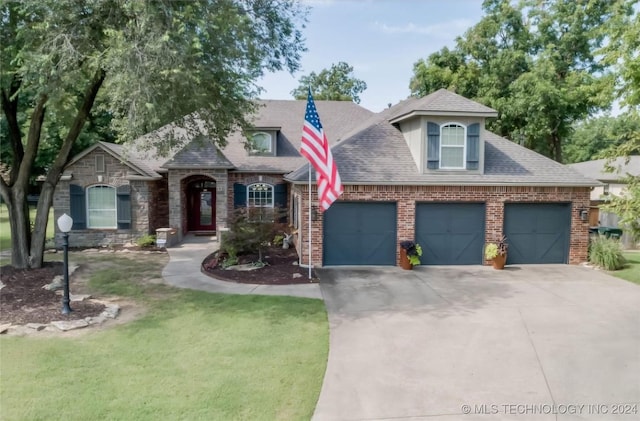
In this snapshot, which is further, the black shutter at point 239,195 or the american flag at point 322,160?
the black shutter at point 239,195

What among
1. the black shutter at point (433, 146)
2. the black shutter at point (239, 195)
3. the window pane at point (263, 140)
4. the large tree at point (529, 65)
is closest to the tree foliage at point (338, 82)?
the large tree at point (529, 65)

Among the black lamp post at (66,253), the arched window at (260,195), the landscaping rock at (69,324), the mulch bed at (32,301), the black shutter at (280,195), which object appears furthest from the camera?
the black shutter at (280,195)

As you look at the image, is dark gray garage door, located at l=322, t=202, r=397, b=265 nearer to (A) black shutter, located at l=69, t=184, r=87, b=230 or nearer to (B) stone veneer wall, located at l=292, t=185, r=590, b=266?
(B) stone veneer wall, located at l=292, t=185, r=590, b=266

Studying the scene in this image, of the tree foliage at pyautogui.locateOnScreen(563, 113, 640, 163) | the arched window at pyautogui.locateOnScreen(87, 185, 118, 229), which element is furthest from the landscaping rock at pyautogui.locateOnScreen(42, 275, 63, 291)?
the tree foliage at pyautogui.locateOnScreen(563, 113, 640, 163)

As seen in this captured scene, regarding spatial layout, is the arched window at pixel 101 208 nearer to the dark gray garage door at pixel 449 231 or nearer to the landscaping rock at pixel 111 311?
the landscaping rock at pixel 111 311

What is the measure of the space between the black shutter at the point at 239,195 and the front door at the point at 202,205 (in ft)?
7.64

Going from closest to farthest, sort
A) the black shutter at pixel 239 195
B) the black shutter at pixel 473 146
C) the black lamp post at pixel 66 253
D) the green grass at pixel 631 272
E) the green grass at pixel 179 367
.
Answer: the green grass at pixel 179 367 → the black lamp post at pixel 66 253 → the green grass at pixel 631 272 → the black shutter at pixel 473 146 → the black shutter at pixel 239 195

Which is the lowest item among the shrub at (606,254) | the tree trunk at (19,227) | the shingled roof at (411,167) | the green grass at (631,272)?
the green grass at (631,272)

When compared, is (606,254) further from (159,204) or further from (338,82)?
(338,82)

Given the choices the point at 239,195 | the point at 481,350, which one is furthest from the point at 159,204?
the point at 481,350

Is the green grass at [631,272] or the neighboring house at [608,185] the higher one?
the neighboring house at [608,185]

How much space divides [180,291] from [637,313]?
10232 mm

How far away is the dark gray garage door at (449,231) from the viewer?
45.4ft

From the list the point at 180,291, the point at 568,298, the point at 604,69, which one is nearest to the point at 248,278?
the point at 180,291
